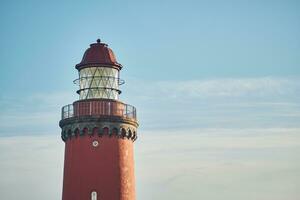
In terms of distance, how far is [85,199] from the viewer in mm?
36938

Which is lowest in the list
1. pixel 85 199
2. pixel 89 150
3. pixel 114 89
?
pixel 85 199

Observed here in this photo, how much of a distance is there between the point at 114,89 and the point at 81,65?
219 cm

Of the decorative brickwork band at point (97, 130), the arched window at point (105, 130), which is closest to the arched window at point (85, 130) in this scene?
the decorative brickwork band at point (97, 130)

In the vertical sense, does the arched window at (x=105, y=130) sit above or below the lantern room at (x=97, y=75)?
below

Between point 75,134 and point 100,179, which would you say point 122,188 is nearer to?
point 100,179

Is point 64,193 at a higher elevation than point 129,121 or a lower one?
lower

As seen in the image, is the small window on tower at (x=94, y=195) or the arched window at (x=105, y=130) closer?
the small window on tower at (x=94, y=195)

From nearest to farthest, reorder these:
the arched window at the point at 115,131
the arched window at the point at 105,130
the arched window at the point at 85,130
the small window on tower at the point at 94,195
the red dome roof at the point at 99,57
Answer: the small window on tower at the point at 94,195
the arched window at the point at 85,130
the arched window at the point at 105,130
the arched window at the point at 115,131
the red dome roof at the point at 99,57

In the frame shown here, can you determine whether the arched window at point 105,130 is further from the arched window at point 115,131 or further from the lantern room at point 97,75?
the lantern room at point 97,75

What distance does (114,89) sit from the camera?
39000 mm

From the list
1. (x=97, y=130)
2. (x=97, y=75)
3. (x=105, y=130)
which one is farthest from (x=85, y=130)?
(x=97, y=75)

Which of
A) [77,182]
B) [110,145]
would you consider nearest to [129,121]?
[110,145]

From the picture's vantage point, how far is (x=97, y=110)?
37.8 metres

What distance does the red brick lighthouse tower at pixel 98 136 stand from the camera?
37.2 meters
